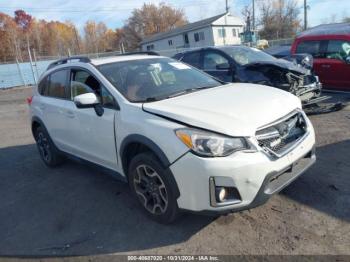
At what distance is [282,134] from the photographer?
10.7 feet

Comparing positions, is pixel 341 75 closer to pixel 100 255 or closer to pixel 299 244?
pixel 299 244

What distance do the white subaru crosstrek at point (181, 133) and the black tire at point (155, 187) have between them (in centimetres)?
1

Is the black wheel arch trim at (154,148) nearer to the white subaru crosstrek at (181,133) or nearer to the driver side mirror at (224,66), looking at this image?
the white subaru crosstrek at (181,133)

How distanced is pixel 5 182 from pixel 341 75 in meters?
7.77

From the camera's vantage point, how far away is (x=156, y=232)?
347cm

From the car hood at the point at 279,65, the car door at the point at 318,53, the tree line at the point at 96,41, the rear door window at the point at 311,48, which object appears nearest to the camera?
the car hood at the point at 279,65

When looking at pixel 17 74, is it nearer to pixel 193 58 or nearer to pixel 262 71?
pixel 193 58

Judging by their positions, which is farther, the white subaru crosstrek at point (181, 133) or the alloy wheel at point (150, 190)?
the alloy wheel at point (150, 190)

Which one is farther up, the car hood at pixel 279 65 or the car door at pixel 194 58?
the car door at pixel 194 58

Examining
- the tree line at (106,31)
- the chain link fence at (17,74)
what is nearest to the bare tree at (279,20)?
the tree line at (106,31)

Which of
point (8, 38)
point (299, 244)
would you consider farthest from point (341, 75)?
point (8, 38)

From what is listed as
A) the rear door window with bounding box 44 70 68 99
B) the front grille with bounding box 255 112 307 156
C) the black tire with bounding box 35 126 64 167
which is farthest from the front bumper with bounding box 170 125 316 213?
the black tire with bounding box 35 126 64 167

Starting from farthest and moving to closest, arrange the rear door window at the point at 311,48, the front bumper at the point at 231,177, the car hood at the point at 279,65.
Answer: the rear door window at the point at 311,48, the car hood at the point at 279,65, the front bumper at the point at 231,177

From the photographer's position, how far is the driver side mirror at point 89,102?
3.77m
